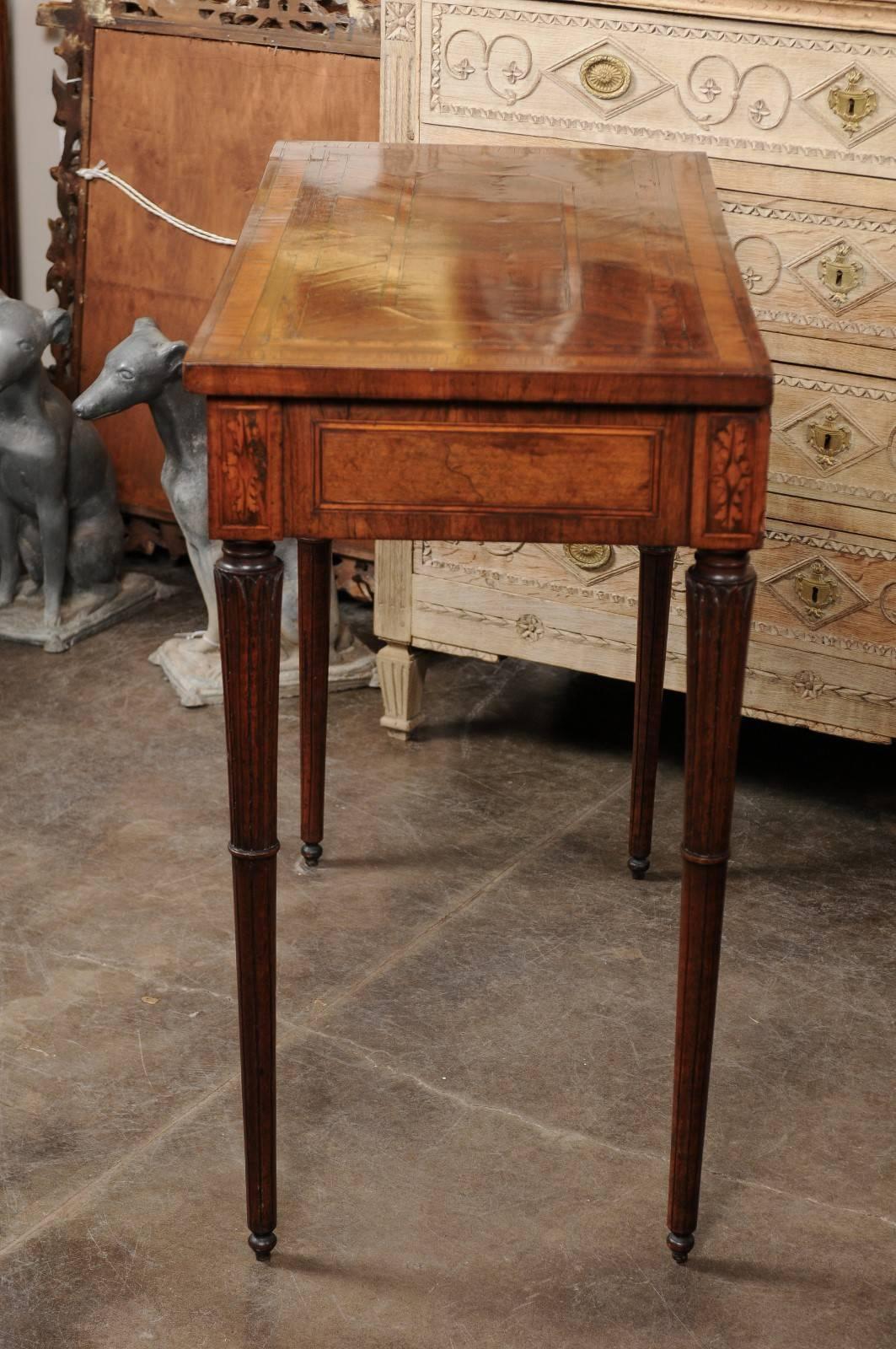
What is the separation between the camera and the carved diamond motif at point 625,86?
6.73 ft

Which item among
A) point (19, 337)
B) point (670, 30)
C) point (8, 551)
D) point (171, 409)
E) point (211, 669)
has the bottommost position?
point (211, 669)

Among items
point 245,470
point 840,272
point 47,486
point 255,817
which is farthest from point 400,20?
point 255,817

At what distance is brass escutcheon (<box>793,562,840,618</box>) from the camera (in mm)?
2172

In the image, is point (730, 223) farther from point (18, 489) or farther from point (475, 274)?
point (18, 489)

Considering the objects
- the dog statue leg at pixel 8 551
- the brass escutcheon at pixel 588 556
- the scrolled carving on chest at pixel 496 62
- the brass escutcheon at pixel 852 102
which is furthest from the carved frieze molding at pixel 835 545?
the dog statue leg at pixel 8 551

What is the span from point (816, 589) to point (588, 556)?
31cm

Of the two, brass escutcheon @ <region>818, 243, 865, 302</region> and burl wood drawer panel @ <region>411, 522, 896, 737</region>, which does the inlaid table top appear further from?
burl wood drawer panel @ <region>411, 522, 896, 737</region>

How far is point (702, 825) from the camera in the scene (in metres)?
1.38

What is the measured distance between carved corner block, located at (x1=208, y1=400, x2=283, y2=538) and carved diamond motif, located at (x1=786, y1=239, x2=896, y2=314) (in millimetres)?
1010

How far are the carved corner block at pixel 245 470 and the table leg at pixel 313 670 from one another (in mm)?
698

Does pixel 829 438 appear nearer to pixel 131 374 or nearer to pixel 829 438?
pixel 829 438

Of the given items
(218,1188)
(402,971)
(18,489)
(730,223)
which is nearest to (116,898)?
(402,971)

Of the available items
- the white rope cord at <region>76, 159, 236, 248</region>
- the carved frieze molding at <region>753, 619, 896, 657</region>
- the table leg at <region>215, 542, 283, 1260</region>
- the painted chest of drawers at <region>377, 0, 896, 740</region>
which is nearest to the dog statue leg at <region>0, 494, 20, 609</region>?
the white rope cord at <region>76, 159, 236, 248</region>

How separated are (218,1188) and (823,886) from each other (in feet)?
3.08
